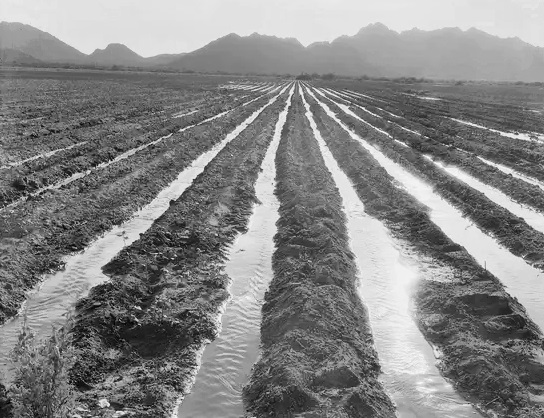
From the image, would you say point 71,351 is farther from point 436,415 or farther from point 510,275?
point 510,275

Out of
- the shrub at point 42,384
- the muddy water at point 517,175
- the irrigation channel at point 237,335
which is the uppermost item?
the muddy water at point 517,175

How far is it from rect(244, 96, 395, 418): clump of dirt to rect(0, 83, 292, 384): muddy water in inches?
94.3

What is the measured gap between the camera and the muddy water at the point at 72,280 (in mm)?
5637

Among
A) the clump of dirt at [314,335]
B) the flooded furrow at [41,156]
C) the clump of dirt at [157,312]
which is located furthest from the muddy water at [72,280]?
the flooded furrow at [41,156]

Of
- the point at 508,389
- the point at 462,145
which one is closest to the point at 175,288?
the point at 508,389

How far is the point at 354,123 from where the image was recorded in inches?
949

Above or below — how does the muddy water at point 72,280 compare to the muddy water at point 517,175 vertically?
below

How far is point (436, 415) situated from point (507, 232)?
6107 millimetres

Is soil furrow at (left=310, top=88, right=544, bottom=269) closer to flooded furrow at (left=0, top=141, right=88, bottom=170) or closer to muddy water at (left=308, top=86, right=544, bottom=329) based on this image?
muddy water at (left=308, top=86, right=544, bottom=329)

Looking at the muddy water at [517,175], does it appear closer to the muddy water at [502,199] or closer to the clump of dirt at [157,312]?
the muddy water at [502,199]

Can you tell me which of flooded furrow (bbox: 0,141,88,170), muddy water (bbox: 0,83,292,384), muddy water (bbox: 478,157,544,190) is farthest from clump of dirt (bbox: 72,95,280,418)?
muddy water (bbox: 478,157,544,190)

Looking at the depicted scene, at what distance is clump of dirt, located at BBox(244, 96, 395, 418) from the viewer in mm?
4438

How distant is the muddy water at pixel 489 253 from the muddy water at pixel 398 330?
142 centimetres

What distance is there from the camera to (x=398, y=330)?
19.7 feet
